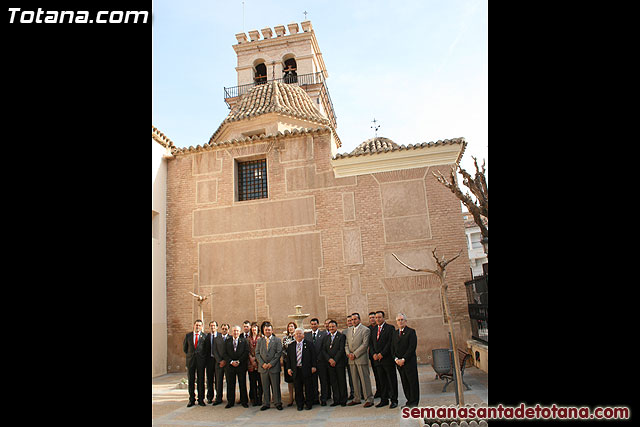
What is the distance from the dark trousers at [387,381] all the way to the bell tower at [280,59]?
22960 millimetres

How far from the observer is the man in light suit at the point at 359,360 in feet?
23.3

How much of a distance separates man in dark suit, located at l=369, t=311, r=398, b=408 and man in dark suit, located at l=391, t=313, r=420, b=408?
0.49 ft

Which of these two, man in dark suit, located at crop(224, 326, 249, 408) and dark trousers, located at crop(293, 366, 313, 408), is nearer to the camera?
dark trousers, located at crop(293, 366, 313, 408)

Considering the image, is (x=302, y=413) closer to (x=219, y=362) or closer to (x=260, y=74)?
(x=219, y=362)

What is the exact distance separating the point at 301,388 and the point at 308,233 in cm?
547

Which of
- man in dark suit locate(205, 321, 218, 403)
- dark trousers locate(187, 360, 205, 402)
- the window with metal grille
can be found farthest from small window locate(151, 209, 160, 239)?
dark trousers locate(187, 360, 205, 402)

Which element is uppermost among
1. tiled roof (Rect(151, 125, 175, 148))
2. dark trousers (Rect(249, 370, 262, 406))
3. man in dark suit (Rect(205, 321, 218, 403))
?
tiled roof (Rect(151, 125, 175, 148))

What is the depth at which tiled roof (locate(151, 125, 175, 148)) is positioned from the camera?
12.6 meters

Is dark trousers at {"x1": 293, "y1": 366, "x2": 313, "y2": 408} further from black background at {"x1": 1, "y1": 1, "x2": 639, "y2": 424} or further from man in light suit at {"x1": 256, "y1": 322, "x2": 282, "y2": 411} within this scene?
black background at {"x1": 1, "y1": 1, "x2": 639, "y2": 424}
